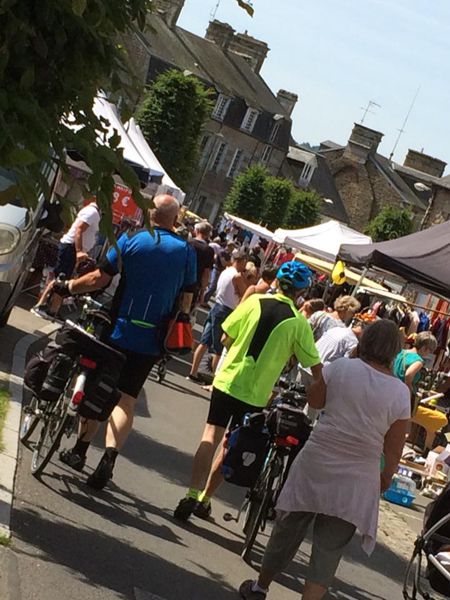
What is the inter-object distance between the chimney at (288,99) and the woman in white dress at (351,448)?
100 metres

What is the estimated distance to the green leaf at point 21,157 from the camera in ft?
15.6

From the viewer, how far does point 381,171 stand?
105m

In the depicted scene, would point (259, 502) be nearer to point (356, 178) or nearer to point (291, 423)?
point (291, 423)

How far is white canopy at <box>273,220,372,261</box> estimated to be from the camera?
3272 cm

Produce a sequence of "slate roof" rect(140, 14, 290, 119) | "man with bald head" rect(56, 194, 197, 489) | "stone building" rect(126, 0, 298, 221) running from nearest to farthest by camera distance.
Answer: "man with bald head" rect(56, 194, 197, 489), "slate roof" rect(140, 14, 290, 119), "stone building" rect(126, 0, 298, 221)

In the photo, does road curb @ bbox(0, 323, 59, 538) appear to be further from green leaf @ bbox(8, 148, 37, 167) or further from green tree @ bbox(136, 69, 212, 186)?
green tree @ bbox(136, 69, 212, 186)

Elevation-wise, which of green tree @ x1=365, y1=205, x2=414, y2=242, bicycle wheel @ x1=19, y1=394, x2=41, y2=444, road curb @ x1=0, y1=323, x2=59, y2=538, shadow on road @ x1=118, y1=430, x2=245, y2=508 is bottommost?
shadow on road @ x1=118, y1=430, x2=245, y2=508

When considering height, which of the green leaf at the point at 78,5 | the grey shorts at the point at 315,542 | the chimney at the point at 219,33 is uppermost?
the chimney at the point at 219,33

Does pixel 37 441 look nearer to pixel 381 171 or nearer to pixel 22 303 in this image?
pixel 22 303

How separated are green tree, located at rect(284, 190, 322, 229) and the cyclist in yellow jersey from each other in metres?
89.0

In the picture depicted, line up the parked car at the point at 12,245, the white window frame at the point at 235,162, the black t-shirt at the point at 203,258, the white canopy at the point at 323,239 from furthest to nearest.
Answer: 1. the white window frame at the point at 235,162
2. the white canopy at the point at 323,239
3. the black t-shirt at the point at 203,258
4. the parked car at the point at 12,245

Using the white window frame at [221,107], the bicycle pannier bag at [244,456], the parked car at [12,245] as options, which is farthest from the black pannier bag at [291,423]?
the white window frame at [221,107]

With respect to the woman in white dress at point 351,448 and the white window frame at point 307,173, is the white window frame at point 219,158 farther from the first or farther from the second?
the woman in white dress at point 351,448

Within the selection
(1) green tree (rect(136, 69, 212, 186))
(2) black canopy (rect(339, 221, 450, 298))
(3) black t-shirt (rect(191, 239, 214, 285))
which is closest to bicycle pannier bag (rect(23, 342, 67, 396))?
(2) black canopy (rect(339, 221, 450, 298))
